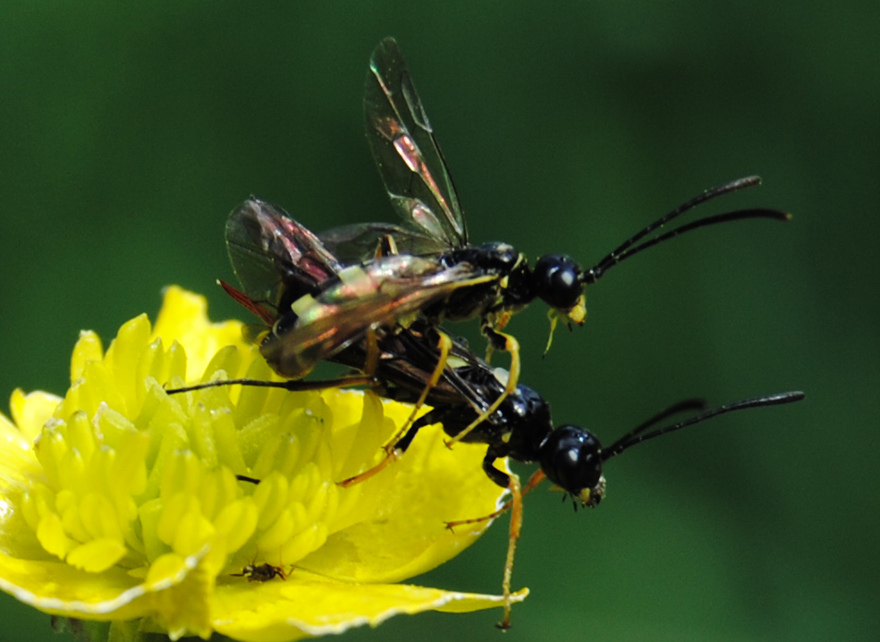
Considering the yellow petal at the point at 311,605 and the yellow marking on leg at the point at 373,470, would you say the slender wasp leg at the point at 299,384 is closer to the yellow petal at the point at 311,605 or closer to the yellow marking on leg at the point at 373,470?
the yellow marking on leg at the point at 373,470

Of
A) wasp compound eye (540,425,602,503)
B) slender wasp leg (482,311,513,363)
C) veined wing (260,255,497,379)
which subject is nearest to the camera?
veined wing (260,255,497,379)

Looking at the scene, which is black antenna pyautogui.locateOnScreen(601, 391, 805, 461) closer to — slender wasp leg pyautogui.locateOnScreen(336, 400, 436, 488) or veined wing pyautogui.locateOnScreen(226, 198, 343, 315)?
slender wasp leg pyautogui.locateOnScreen(336, 400, 436, 488)

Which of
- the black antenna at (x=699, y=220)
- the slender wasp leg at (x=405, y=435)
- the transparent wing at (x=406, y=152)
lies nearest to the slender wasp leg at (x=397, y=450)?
the slender wasp leg at (x=405, y=435)

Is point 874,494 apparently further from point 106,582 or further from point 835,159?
point 106,582

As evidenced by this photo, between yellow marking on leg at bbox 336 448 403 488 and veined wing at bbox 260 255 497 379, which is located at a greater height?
veined wing at bbox 260 255 497 379

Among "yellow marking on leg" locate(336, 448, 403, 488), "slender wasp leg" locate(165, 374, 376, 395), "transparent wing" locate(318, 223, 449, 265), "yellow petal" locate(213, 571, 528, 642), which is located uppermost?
"transparent wing" locate(318, 223, 449, 265)

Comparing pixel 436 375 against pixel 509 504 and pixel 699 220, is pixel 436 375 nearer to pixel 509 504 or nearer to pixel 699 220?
pixel 509 504

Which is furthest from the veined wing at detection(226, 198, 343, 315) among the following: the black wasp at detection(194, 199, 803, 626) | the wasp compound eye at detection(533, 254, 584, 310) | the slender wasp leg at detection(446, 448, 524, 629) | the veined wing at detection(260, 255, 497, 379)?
the slender wasp leg at detection(446, 448, 524, 629)
